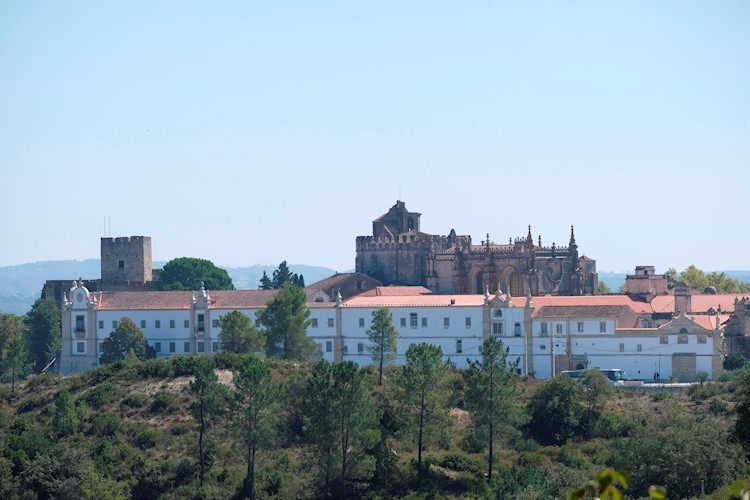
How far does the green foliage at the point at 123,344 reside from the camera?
8350cm

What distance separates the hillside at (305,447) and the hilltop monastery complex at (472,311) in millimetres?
8680

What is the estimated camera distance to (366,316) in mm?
83188

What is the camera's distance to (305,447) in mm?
60688

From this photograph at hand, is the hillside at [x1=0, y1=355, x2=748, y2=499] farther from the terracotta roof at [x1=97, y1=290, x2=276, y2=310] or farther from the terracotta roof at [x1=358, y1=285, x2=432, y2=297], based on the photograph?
the terracotta roof at [x1=358, y1=285, x2=432, y2=297]

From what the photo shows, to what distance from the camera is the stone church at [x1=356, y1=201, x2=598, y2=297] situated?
93625 millimetres

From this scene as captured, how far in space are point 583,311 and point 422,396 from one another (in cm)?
2297

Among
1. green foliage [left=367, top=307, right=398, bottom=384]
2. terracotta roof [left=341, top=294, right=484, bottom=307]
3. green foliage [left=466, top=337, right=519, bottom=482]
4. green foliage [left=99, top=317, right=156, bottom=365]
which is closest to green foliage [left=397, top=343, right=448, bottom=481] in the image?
green foliage [left=466, top=337, right=519, bottom=482]

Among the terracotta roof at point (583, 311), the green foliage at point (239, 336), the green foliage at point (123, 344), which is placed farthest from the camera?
the green foliage at point (123, 344)

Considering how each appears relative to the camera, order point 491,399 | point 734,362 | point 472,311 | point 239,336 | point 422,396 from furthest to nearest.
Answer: point 472,311, point 734,362, point 239,336, point 491,399, point 422,396

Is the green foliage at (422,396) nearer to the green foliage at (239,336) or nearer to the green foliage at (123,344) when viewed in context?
the green foliage at (239,336)

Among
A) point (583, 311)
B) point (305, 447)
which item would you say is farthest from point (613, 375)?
point (305, 447)

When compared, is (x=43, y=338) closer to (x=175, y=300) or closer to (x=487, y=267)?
(x=175, y=300)

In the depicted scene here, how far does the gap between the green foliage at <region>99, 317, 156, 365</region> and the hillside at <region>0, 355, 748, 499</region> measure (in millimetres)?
12141

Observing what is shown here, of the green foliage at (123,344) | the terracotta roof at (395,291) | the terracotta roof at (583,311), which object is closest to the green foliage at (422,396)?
the terracotta roof at (583,311)
